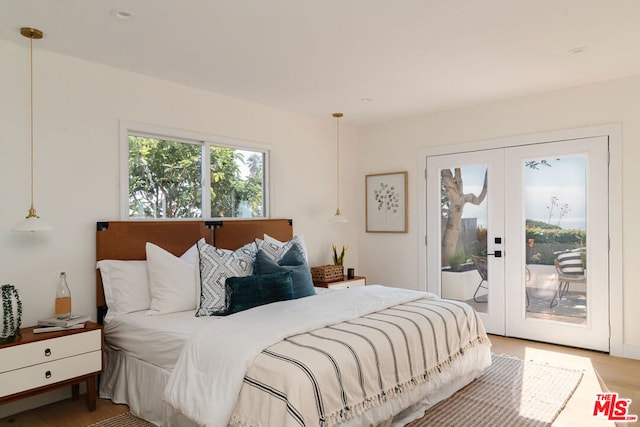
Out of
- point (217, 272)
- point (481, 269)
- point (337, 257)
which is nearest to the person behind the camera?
point (217, 272)

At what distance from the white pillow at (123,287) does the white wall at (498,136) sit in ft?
10.3

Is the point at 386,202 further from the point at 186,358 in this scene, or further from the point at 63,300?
the point at 63,300

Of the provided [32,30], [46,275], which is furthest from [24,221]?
[32,30]

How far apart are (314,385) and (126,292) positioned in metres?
1.90

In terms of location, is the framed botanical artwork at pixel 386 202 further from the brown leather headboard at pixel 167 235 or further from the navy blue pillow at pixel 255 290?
the navy blue pillow at pixel 255 290

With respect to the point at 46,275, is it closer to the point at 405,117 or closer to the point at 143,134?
the point at 143,134

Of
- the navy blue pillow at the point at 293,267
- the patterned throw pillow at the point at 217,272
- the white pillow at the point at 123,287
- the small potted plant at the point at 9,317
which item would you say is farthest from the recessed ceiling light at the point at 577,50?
the small potted plant at the point at 9,317

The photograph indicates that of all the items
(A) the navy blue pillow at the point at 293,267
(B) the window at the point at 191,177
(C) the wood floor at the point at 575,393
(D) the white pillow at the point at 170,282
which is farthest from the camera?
(B) the window at the point at 191,177

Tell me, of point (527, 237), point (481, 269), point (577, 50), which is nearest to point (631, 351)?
point (527, 237)

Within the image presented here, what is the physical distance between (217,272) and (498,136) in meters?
3.27

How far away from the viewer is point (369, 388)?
2223mm

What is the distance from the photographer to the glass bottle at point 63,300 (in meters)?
2.88

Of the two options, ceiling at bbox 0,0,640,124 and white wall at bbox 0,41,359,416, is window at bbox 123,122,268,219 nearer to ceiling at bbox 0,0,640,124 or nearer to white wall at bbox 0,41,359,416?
white wall at bbox 0,41,359,416

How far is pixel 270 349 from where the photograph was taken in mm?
2150
